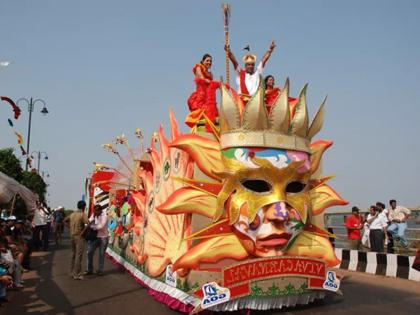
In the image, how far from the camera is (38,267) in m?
12.8

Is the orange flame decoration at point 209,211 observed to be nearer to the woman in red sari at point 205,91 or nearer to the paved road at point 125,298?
the woman in red sari at point 205,91

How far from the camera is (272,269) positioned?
6512mm

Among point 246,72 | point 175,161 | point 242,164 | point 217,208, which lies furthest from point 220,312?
point 246,72

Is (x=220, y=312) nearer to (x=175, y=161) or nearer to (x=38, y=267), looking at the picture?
(x=175, y=161)

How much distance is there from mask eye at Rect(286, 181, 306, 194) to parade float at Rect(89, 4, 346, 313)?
0.02 metres

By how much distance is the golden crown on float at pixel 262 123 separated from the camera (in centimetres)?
673

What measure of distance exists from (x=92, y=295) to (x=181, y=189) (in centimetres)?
320

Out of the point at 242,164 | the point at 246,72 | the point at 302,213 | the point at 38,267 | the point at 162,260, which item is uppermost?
the point at 246,72

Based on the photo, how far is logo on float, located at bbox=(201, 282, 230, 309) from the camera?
6.01m

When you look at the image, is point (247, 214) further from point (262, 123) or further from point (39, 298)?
point (39, 298)

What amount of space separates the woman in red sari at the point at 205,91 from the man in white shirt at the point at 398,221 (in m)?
7.11

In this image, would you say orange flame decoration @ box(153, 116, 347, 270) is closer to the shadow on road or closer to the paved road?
the paved road

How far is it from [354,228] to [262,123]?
8314 millimetres

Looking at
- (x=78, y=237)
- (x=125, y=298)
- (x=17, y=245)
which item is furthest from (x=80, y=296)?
(x=17, y=245)
